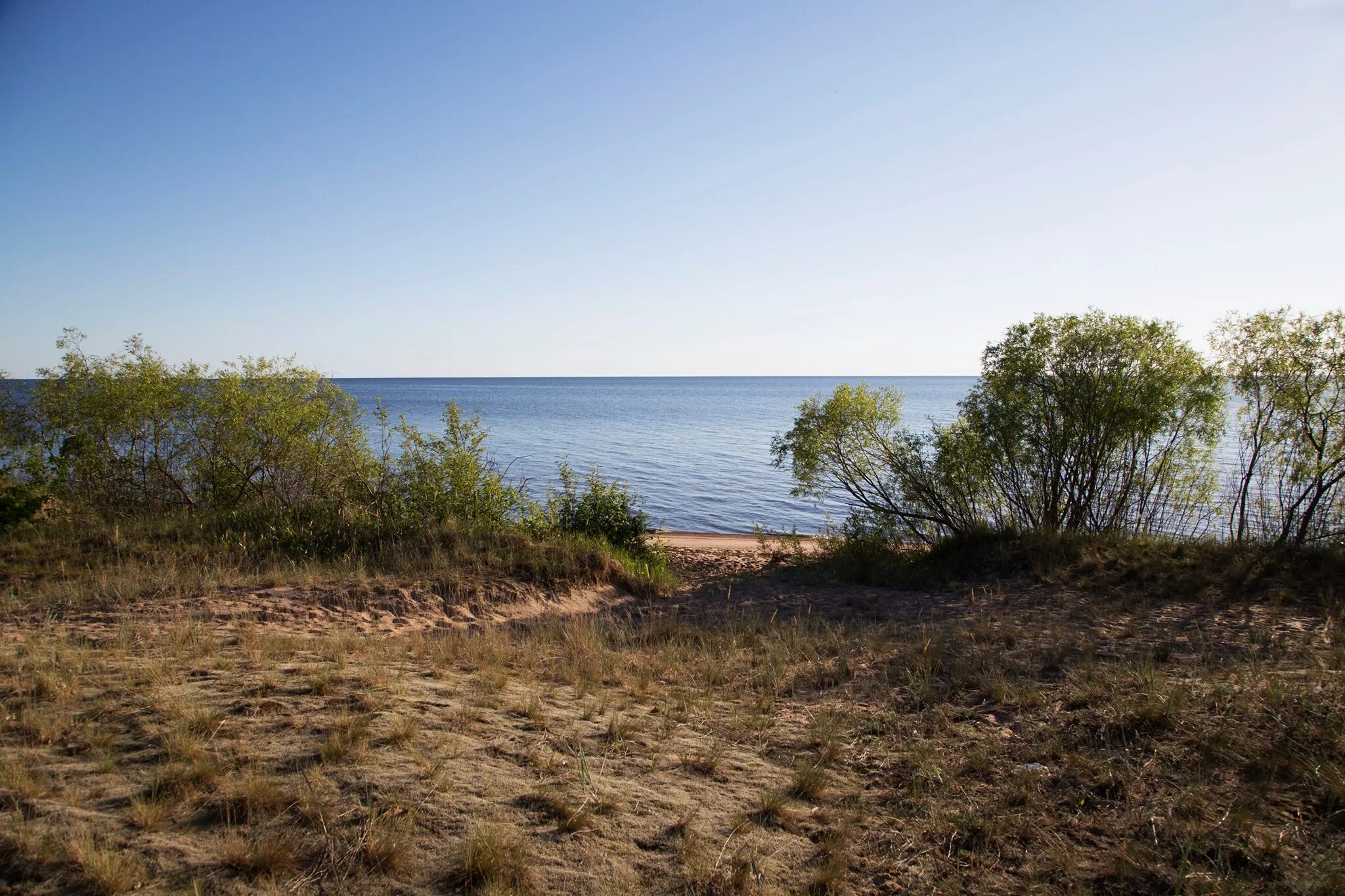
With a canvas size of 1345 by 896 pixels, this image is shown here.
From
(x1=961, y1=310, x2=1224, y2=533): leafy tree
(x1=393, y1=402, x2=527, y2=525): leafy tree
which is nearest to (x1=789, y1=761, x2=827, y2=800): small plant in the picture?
(x1=393, y1=402, x2=527, y2=525): leafy tree

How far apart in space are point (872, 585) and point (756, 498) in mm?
21635

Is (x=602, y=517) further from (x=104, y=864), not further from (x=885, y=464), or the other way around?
(x=104, y=864)

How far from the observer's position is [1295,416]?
13.9 m

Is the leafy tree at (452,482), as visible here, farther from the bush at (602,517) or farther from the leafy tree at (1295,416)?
the leafy tree at (1295,416)

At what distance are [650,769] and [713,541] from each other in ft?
75.7

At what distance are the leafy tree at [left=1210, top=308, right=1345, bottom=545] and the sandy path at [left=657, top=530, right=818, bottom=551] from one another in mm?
12307

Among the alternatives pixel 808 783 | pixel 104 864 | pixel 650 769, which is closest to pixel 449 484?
pixel 650 769

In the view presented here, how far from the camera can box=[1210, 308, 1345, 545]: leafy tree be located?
44.3 feet

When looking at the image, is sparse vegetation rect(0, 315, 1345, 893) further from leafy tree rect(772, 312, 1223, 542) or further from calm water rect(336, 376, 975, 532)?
calm water rect(336, 376, 975, 532)

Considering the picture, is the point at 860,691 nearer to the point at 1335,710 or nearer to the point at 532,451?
the point at 1335,710

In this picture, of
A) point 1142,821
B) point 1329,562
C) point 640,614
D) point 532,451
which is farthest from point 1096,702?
point 532,451

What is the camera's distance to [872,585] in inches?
578

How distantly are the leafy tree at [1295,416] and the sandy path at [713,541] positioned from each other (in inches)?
485

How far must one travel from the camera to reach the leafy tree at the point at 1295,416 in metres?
13.5
